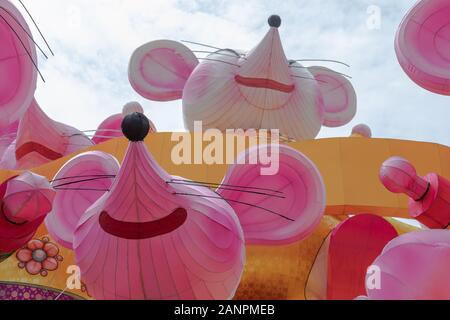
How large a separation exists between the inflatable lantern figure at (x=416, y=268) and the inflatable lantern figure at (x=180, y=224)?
0.53 m

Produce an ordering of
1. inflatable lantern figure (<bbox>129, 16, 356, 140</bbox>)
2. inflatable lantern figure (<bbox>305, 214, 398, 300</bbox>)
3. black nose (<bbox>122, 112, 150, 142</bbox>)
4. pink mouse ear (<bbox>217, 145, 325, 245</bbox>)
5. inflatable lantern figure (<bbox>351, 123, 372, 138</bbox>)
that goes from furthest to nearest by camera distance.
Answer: inflatable lantern figure (<bbox>351, 123, 372, 138</bbox>) < inflatable lantern figure (<bbox>129, 16, 356, 140</bbox>) < inflatable lantern figure (<bbox>305, 214, 398, 300</bbox>) < pink mouse ear (<bbox>217, 145, 325, 245</bbox>) < black nose (<bbox>122, 112, 150, 142</bbox>)

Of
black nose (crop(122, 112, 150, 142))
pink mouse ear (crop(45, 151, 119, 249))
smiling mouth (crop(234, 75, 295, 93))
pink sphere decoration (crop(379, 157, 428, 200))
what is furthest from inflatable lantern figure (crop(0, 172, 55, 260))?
smiling mouth (crop(234, 75, 295, 93))

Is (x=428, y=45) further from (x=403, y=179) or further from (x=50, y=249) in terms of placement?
(x=50, y=249)

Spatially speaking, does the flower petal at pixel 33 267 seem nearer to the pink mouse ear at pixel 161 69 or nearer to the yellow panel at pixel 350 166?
the yellow panel at pixel 350 166

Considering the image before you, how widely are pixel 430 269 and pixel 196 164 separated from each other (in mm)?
3243

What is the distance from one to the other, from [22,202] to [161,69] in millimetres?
5126

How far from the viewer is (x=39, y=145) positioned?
8047mm

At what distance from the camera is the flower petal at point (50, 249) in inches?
243

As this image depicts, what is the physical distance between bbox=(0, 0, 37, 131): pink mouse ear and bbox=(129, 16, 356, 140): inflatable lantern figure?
3.77 meters

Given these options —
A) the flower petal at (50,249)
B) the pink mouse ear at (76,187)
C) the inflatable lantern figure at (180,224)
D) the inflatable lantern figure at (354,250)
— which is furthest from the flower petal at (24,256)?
the inflatable lantern figure at (354,250)

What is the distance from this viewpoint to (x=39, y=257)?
6141mm

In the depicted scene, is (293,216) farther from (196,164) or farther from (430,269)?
(196,164)

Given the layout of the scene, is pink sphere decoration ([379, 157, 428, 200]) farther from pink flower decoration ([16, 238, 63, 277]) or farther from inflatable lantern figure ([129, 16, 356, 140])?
pink flower decoration ([16, 238, 63, 277])

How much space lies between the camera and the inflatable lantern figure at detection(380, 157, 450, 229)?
4.19m
